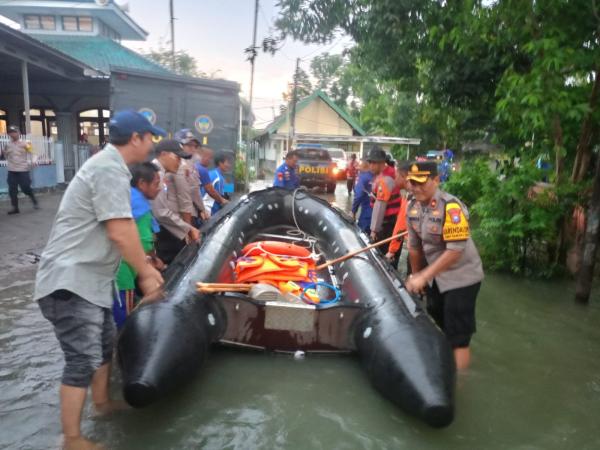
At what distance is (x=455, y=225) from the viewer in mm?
3045

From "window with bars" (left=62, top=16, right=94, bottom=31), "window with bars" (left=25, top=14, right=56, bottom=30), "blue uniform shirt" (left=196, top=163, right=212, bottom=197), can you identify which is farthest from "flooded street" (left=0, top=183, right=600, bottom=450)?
"window with bars" (left=25, top=14, right=56, bottom=30)

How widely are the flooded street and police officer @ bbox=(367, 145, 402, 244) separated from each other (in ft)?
5.35

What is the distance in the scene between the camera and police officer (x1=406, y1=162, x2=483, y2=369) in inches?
121

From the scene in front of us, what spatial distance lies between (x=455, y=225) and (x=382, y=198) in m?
2.39

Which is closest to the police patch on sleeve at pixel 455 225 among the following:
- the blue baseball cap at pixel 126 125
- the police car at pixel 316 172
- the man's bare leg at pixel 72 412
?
the blue baseball cap at pixel 126 125

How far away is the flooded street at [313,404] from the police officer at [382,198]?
5.35 ft

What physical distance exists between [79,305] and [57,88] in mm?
A: 14050

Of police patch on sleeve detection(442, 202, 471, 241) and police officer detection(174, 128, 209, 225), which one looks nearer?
police patch on sleeve detection(442, 202, 471, 241)

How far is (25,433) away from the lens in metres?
2.72

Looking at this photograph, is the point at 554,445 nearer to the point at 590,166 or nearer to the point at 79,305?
the point at 79,305

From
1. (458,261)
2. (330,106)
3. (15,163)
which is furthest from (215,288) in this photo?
(330,106)

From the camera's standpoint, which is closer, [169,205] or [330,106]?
[169,205]

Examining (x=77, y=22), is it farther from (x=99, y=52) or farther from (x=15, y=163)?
(x=15, y=163)

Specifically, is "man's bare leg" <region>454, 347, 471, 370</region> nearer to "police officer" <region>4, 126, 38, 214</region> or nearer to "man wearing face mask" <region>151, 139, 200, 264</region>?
"man wearing face mask" <region>151, 139, 200, 264</region>
